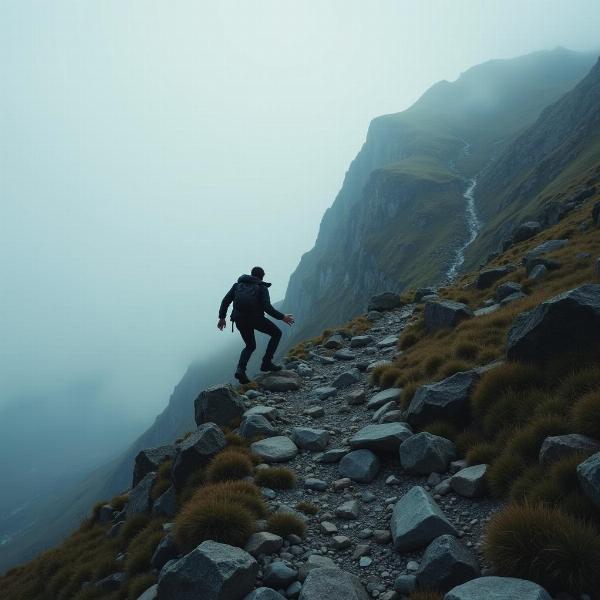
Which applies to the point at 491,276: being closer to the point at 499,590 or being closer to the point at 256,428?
the point at 256,428

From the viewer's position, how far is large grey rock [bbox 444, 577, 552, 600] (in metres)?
4.67

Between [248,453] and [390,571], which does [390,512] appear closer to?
[390,571]

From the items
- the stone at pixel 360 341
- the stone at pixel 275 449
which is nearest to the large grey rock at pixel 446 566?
the stone at pixel 275 449

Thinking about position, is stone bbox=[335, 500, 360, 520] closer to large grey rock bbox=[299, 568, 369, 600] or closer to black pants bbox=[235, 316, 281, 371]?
large grey rock bbox=[299, 568, 369, 600]

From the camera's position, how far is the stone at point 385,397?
42.1ft

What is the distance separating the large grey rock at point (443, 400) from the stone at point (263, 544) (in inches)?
171

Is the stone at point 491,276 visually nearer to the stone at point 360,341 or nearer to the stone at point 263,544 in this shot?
the stone at point 360,341

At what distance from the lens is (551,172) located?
4840 inches

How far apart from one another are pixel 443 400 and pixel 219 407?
7.65 meters

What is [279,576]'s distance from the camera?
665 centimetres

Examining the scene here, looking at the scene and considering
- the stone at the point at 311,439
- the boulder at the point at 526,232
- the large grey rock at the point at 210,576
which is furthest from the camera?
the boulder at the point at 526,232

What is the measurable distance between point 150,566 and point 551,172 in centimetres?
14186

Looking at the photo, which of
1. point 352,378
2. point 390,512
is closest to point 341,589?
point 390,512

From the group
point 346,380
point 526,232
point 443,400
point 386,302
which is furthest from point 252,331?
point 526,232
